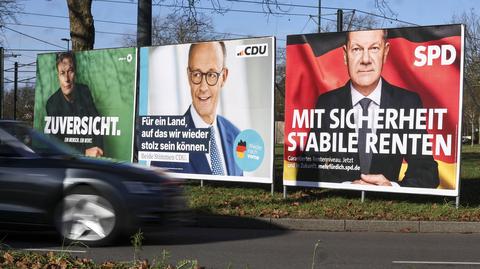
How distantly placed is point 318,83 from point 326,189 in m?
A: 2.56

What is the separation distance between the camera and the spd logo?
514 inches

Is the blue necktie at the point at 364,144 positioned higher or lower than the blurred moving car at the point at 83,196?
higher

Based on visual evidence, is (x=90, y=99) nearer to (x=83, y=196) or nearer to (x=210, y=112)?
(x=210, y=112)

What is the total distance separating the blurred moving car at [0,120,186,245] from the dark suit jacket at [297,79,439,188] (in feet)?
16.6

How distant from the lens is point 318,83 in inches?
505

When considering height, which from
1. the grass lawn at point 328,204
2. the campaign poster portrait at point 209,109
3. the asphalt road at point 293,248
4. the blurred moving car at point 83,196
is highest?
the campaign poster portrait at point 209,109

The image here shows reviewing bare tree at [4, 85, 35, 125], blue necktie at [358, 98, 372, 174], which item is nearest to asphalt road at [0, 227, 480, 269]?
blue necktie at [358, 98, 372, 174]

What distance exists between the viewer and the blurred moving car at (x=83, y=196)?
782 cm

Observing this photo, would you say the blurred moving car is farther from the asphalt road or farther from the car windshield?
the asphalt road

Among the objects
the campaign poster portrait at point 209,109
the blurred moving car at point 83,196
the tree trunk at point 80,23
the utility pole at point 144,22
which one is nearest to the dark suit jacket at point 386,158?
the campaign poster portrait at point 209,109

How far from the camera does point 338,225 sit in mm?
10898

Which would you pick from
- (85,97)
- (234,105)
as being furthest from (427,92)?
(85,97)

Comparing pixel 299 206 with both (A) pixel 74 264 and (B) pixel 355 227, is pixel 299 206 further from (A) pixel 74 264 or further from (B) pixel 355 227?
(A) pixel 74 264

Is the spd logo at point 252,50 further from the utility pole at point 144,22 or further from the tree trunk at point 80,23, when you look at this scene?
the tree trunk at point 80,23
